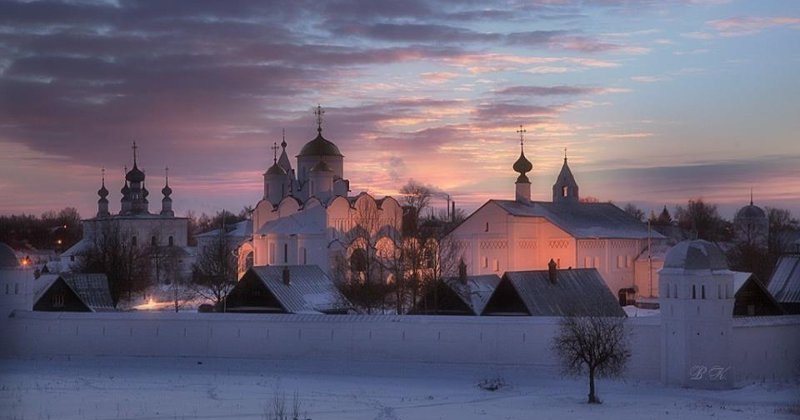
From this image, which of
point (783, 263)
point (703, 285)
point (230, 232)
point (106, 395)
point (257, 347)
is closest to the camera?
point (106, 395)

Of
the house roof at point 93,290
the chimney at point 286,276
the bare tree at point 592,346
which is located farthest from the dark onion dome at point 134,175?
the bare tree at point 592,346

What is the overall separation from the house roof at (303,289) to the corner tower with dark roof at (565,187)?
21796 mm

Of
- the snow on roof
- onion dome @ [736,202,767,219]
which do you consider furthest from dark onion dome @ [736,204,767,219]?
the snow on roof

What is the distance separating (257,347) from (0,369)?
646 centimetres

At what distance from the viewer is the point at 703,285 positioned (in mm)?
25812

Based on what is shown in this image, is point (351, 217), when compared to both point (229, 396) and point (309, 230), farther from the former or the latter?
point (229, 396)

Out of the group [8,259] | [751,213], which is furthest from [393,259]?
[751,213]

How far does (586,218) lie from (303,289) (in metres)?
20.6

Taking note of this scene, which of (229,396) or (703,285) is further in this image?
(703,285)

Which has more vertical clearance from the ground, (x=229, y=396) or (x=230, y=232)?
(x=230, y=232)

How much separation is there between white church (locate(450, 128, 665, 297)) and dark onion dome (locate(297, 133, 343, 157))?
8018 millimetres

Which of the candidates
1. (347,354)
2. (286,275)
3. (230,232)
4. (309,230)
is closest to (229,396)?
(347,354)

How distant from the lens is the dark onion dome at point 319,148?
5331 cm

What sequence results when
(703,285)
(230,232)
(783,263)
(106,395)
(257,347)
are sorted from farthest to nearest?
(230,232) → (783,263) → (257,347) → (703,285) → (106,395)
